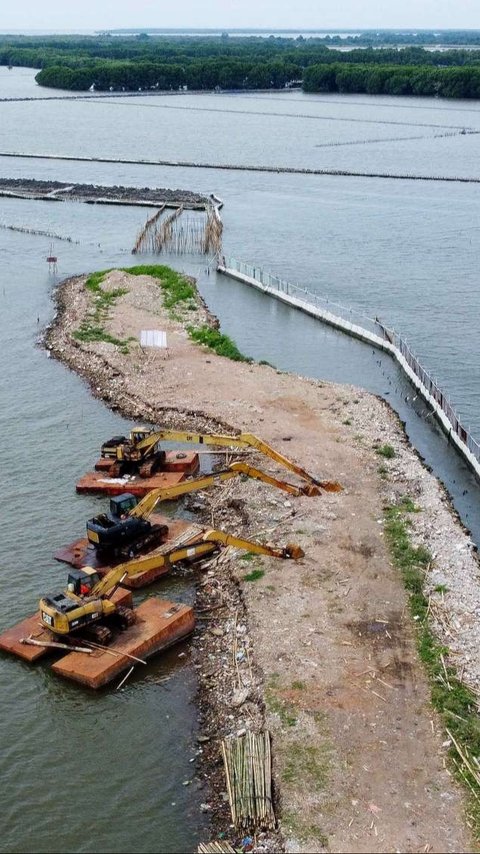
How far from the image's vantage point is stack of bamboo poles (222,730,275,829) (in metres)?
20.7

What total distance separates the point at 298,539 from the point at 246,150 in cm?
11196

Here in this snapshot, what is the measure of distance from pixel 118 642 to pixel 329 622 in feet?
20.2

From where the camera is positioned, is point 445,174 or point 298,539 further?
point 445,174

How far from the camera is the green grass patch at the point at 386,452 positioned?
38.8m

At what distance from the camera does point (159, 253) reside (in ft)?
252

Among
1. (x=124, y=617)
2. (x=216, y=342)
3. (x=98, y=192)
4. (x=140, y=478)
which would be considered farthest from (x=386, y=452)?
(x=98, y=192)

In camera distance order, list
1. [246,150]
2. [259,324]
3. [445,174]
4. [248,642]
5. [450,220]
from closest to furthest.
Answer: [248,642]
[259,324]
[450,220]
[445,174]
[246,150]

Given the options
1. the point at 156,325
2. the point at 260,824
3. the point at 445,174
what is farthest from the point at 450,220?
the point at 260,824

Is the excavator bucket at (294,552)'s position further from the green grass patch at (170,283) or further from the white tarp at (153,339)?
the green grass patch at (170,283)

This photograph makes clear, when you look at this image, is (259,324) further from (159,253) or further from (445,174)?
(445,174)

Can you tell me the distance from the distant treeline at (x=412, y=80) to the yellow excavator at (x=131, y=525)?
168 meters

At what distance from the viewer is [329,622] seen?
2712 centimetres

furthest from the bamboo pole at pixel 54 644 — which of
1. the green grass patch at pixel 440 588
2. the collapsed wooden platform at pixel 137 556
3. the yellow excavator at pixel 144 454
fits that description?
the green grass patch at pixel 440 588

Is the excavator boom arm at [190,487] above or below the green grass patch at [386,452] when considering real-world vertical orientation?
above
